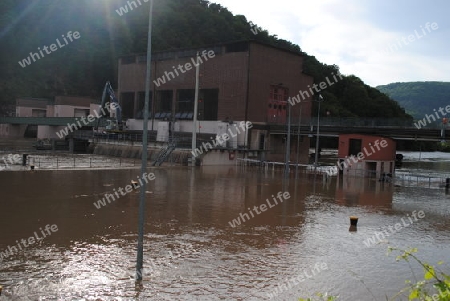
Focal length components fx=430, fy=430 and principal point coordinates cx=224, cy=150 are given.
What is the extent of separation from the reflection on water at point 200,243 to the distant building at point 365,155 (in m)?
13.3

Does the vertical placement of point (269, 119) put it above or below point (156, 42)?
below

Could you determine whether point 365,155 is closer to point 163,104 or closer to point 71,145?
point 163,104

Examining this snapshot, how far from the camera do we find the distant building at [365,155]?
43812 millimetres

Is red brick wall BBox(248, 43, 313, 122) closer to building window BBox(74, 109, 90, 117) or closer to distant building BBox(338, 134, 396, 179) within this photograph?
distant building BBox(338, 134, 396, 179)

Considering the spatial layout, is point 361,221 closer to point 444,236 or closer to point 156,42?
point 444,236

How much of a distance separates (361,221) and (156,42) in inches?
3828

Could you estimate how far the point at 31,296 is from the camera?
1017 cm

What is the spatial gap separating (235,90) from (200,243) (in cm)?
4228

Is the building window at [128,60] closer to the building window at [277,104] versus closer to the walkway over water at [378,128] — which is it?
the building window at [277,104]

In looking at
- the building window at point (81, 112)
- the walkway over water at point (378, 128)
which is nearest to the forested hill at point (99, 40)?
the building window at point (81, 112)

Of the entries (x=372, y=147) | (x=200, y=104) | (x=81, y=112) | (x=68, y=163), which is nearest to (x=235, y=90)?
(x=200, y=104)

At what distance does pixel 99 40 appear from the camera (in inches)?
5236

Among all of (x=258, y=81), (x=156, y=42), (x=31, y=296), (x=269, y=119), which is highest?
(x=156, y=42)

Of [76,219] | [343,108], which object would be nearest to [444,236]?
[76,219]
